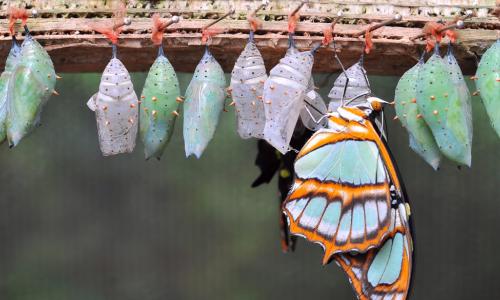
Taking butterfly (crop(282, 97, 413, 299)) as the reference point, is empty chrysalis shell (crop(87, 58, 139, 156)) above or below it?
above

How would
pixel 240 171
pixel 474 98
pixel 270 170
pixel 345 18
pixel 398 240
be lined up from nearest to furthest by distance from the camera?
pixel 398 240 < pixel 345 18 < pixel 270 170 < pixel 474 98 < pixel 240 171

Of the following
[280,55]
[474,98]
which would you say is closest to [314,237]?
[280,55]

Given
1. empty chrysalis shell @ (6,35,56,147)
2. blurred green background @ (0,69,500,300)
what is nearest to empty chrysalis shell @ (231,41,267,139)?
empty chrysalis shell @ (6,35,56,147)

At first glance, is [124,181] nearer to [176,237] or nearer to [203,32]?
[176,237]

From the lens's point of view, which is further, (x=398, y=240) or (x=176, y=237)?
(x=176, y=237)

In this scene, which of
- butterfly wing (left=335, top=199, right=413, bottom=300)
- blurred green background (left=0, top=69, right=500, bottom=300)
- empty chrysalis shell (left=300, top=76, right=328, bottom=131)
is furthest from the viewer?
blurred green background (left=0, top=69, right=500, bottom=300)

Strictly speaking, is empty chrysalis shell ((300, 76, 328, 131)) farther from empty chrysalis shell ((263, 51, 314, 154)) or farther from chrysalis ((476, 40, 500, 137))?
chrysalis ((476, 40, 500, 137))

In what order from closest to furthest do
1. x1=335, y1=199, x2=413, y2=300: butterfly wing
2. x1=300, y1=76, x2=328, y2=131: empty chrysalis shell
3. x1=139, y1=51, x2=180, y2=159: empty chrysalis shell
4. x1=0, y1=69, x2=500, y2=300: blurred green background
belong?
x1=335, y1=199, x2=413, y2=300: butterfly wing < x1=139, y1=51, x2=180, y2=159: empty chrysalis shell < x1=300, y1=76, x2=328, y2=131: empty chrysalis shell < x1=0, y1=69, x2=500, y2=300: blurred green background

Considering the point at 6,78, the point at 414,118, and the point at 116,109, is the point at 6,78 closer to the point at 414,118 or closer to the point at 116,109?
the point at 116,109
